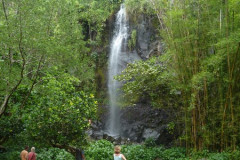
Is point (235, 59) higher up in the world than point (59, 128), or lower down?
higher up

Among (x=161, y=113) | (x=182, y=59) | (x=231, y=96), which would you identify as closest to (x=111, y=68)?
(x=161, y=113)

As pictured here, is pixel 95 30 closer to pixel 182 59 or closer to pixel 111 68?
pixel 111 68

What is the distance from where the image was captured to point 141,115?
12.6m

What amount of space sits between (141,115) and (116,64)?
11.4ft

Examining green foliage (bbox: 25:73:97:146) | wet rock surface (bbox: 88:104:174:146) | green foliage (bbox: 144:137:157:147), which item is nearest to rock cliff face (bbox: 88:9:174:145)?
wet rock surface (bbox: 88:104:174:146)

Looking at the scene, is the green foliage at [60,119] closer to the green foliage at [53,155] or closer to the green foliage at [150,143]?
the green foliage at [53,155]

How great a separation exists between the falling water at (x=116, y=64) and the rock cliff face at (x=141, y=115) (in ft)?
0.92

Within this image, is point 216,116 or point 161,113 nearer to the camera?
point 216,116

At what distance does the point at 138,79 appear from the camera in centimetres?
988

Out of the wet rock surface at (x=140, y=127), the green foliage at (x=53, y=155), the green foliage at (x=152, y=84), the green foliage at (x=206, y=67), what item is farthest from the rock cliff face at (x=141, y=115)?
the green foliage at (x=53, y=155)

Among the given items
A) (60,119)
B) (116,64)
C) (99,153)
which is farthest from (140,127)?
(60,119)

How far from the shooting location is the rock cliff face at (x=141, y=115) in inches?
453

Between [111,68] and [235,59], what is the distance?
8713mm

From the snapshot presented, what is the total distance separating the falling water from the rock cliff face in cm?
28
